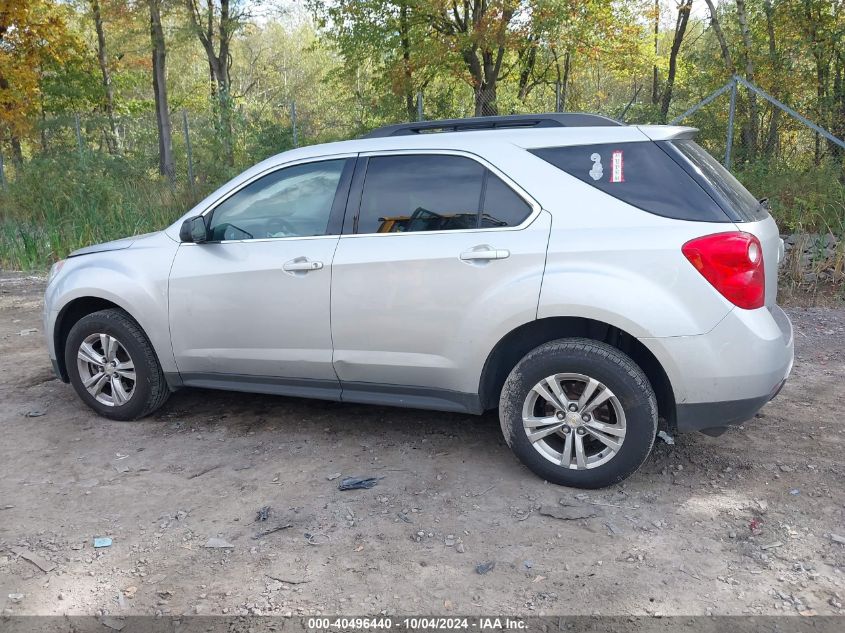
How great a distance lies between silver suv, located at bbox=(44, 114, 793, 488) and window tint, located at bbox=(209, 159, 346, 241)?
0.01 m

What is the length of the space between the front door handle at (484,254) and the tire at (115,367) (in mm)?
2284

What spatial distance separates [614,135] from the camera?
11.4ft

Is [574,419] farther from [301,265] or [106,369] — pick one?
[106,369]

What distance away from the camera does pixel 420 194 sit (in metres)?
3.84

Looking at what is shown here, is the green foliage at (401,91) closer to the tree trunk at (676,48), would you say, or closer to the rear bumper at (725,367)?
the tree trunk at (676,48)

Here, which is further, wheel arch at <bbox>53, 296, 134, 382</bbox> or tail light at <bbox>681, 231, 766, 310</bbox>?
wheel arch at <bbox>53, 296, 134, 382</bbox>

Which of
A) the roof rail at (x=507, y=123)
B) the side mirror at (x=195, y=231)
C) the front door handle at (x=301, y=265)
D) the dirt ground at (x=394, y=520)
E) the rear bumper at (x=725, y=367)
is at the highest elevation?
the roof rail at (x=507, y=123)

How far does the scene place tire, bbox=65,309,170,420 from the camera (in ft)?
14.8

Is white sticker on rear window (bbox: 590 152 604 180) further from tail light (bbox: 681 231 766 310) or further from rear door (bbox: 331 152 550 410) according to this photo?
tail light (bbox: 681 231 766 310)

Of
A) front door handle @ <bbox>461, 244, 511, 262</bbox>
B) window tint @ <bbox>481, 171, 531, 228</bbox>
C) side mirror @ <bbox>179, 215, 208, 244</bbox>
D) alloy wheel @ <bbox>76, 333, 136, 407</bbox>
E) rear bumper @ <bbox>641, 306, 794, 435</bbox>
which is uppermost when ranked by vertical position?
window tint @ <bbox>481, 171, 531, 228</bbox>

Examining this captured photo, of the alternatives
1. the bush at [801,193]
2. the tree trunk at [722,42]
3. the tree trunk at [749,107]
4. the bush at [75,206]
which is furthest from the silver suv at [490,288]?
the tree trunk at [722,42]

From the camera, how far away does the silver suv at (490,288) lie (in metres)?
3.25

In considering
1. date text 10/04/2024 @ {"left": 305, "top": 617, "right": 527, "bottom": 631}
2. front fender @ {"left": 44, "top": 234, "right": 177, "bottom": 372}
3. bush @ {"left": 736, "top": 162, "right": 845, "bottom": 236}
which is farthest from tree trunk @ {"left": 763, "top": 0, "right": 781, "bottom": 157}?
date text 10/04/2024 @ {"left": 305, "top": 617, "right": 527, "bottom": 631}

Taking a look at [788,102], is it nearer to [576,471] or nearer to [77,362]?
[576,471]
